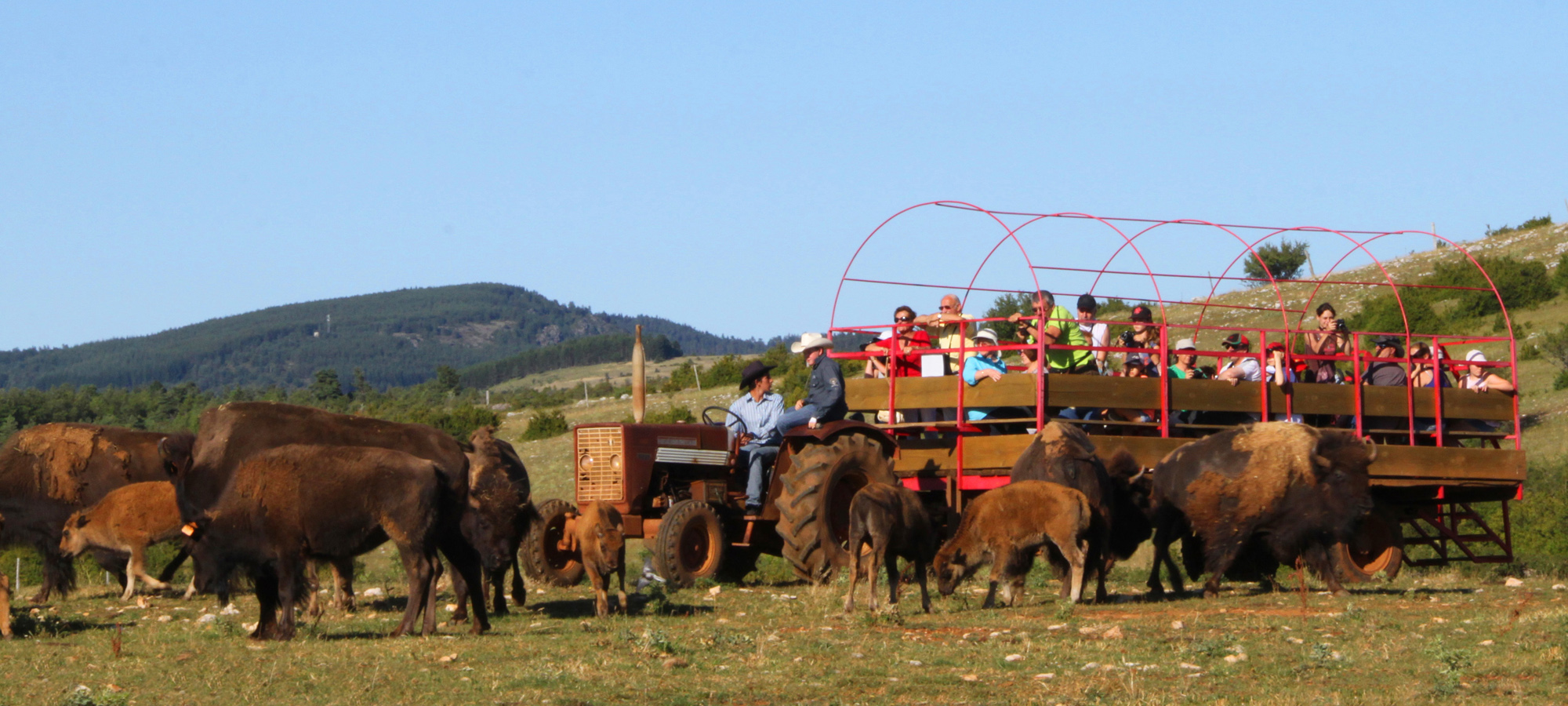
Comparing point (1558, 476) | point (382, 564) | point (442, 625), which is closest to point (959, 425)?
point (442, 625)

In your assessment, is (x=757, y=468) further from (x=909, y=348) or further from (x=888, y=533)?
(x=888, y=533)

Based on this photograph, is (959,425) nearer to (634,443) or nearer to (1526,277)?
(634,443)

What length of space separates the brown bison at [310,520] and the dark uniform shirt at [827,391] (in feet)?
17.1

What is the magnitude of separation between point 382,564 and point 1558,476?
23315mm

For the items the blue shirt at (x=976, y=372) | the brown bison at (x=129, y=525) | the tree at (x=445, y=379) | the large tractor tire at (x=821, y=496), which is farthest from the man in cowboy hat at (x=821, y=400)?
the tree at (x=445, y=379)

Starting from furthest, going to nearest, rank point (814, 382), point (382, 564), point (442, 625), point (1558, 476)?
point (1558, 476) → point (382, 564) → point (814, 382) → point (442, 625)

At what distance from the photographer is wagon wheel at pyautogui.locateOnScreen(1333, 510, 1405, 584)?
15.6m

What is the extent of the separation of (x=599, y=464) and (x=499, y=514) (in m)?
3.33

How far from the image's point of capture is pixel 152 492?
1455 centimetres

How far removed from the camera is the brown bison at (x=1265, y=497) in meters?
12.8

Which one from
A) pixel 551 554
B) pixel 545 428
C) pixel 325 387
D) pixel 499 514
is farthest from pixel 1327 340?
pixel 325 387

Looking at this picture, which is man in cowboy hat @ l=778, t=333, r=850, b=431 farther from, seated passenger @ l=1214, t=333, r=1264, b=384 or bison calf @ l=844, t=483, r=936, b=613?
seated passenger @ l=1214, t=333, r=1264, b=384

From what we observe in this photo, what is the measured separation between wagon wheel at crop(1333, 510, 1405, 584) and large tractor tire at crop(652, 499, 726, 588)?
6653mm

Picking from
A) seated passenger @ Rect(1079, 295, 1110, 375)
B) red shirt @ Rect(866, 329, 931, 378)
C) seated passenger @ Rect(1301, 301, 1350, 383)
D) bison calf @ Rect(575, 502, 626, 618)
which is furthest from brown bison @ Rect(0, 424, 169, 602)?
seated passenger @ Rect(1301, 301, 1350, 383)
